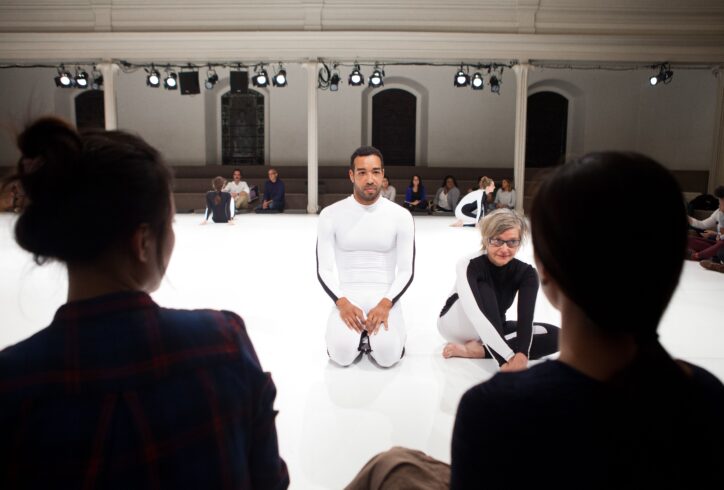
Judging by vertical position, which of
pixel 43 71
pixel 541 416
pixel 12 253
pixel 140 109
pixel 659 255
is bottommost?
pixel 12 253

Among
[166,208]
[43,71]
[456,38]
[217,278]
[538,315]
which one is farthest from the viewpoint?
[43,71]

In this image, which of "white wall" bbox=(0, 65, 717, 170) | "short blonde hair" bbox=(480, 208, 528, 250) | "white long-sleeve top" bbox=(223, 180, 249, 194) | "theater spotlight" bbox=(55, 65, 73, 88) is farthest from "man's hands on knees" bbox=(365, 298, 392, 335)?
"white wall" bbox=(0, 65, 717, 170)

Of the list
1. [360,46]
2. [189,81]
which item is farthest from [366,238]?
[189,81]

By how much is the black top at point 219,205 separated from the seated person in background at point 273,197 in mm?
2561

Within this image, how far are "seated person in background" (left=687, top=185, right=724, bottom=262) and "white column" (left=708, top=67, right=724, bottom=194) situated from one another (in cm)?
600

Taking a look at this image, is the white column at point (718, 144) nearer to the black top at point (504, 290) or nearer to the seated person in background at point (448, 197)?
the seated person in background at point (448, 197)

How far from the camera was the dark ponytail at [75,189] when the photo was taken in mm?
947

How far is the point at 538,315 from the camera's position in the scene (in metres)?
4.74

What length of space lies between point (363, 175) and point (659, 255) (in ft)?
9.74

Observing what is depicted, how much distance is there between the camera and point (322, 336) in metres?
4.10

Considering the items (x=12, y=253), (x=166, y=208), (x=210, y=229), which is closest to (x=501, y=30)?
(x=210, y=229)

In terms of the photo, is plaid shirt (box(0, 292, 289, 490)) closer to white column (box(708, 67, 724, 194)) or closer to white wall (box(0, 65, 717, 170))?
white column (box(708, 67, 724, 194))

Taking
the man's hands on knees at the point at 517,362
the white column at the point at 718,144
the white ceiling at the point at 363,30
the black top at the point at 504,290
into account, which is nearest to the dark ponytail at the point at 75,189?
the man's hands on knees at the point at 517,362

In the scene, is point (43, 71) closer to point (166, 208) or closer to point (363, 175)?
point (363, 175)
